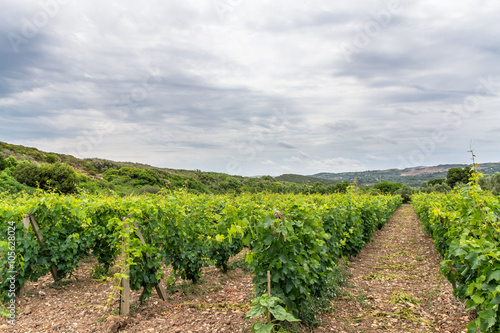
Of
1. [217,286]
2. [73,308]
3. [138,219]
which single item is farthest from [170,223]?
[73,308]

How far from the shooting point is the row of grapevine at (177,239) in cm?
379

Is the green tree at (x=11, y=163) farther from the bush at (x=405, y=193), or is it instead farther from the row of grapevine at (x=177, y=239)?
the bush at (x=405, y=193)

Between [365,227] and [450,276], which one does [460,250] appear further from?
[365,227]

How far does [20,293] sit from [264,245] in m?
4.72

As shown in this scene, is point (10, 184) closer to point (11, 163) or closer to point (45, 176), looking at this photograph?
point (45, 176)

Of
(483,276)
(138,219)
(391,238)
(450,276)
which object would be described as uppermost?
(138,219)

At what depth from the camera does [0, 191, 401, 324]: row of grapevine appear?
12.4ft

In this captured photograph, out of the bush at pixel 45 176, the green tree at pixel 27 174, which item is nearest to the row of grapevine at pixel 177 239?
the bush at pixel 45 176

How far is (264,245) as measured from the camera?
152 inches

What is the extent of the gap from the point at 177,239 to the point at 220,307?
1479 millimetres

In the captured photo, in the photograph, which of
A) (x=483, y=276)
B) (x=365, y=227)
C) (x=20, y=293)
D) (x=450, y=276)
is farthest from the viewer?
(x=365, y=227)

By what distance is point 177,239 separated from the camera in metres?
5.71

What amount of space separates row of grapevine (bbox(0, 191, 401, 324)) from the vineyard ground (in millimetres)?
392

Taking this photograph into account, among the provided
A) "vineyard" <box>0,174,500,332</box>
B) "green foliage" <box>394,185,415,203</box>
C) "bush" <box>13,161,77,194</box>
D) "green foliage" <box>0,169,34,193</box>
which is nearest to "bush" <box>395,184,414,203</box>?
"green foliage" <box>394,185,415,203</box>
